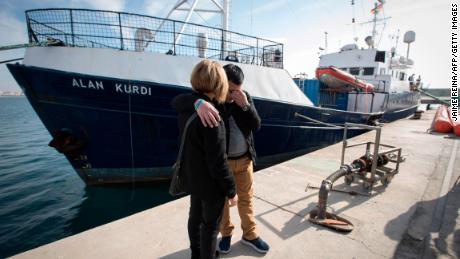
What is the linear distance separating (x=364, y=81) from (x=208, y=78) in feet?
50.1

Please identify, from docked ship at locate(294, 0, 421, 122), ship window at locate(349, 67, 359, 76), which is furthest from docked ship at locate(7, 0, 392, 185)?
ship window at locate(349, 67, 359, 76)

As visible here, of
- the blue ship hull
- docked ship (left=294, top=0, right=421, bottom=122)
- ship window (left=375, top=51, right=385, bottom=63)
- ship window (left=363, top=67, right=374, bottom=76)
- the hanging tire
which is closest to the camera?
the hanging tire

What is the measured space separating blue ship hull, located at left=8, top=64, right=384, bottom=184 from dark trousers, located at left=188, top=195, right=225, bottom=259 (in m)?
3.58

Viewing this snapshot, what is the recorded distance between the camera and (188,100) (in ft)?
5.33

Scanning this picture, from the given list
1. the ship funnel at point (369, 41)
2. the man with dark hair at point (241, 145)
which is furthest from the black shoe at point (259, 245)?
the ship funnel at point (369, 41)

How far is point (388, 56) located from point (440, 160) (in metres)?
12.0

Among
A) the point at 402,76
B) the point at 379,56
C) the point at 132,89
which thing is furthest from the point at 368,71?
the point at 132,89

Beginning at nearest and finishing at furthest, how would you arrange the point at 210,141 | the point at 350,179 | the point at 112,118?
1. the point at 210,141
2. the point at 350,179
3. the point at 112,118

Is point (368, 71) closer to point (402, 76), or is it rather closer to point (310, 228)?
point (402, 76)

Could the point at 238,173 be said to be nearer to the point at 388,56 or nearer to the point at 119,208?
the point at 119,208

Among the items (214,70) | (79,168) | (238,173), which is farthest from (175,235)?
(79,168)

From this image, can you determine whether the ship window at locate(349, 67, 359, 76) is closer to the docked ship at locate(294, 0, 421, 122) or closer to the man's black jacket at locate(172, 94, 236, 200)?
the docked ship at locate(294, 0, 421, 122)

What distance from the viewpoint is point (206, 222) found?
178 centimetres

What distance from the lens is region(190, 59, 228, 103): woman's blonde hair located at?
5.27ft
